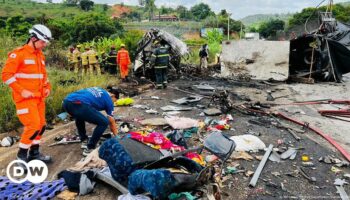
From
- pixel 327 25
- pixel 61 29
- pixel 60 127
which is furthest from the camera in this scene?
pixel 61 29

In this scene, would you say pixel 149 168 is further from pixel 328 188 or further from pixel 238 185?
pixel 328 188

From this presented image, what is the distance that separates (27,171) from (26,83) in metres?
1.13

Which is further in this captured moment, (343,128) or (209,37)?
(209,37)

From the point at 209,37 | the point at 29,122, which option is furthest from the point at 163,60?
the point at 209,37

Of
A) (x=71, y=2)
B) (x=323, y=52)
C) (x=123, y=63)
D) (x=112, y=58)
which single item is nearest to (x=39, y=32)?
(x=123, y=63)

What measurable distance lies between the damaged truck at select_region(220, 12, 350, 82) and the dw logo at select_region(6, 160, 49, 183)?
9.85m

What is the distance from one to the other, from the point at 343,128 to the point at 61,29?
85.9 feet

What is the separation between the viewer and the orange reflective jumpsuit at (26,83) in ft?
13.0

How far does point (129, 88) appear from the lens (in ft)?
33.0

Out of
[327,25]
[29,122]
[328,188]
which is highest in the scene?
[327,25]

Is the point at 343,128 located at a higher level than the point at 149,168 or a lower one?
lower

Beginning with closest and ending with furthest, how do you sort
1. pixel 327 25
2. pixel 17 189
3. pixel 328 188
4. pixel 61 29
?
pixel 17 189 < pixel 328 188 < pixel 327 25 < pixel 61 29

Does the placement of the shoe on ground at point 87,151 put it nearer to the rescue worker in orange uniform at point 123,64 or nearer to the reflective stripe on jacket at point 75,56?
the rescue worker in orange uniform at point 123,64

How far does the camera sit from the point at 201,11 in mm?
74125
